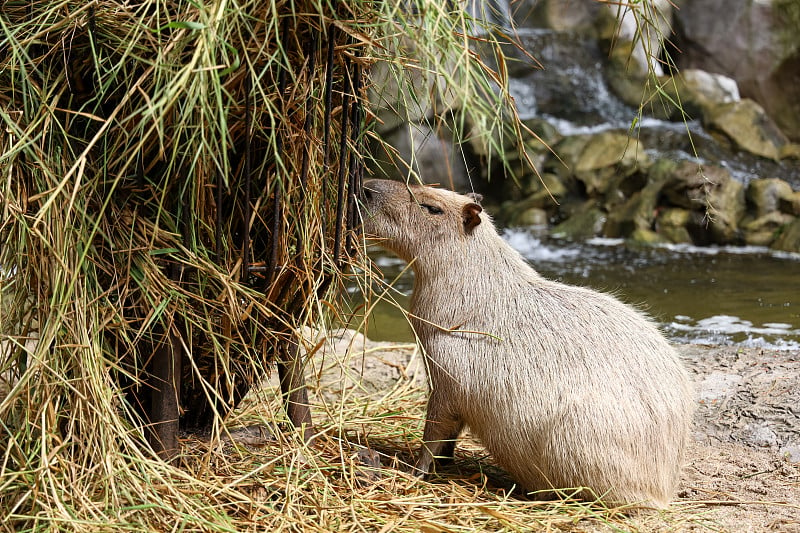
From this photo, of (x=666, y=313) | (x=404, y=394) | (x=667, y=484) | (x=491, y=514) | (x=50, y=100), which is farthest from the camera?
(x=666, y=313)

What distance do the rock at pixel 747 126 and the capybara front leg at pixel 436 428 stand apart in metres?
10.1

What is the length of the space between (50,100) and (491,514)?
200cm

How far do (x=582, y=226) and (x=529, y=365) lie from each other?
8.02 metres

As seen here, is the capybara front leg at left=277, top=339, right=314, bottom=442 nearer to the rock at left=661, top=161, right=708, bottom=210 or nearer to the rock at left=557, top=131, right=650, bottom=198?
the rock at left=661, top=161, right=708, bottom=210

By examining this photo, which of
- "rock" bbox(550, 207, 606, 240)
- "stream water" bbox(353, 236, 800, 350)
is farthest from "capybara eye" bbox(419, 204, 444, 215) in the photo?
"rock" bbox(550, 207, 606, 240)

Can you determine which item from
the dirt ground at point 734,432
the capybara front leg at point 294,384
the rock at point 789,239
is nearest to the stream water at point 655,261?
the rock at point 789,239

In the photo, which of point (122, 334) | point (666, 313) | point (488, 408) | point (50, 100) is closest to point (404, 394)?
point (488, 408)

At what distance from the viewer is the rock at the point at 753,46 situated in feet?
43.0

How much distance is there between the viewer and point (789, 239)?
31.2 feet

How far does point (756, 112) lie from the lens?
12.4 m

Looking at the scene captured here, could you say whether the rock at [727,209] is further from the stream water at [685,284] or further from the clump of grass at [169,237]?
the clump of grass at [169,237]

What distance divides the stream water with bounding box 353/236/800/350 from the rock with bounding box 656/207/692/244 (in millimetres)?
220

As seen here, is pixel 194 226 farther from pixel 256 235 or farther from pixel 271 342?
pixel 271 342

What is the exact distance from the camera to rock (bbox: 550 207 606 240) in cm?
1083
